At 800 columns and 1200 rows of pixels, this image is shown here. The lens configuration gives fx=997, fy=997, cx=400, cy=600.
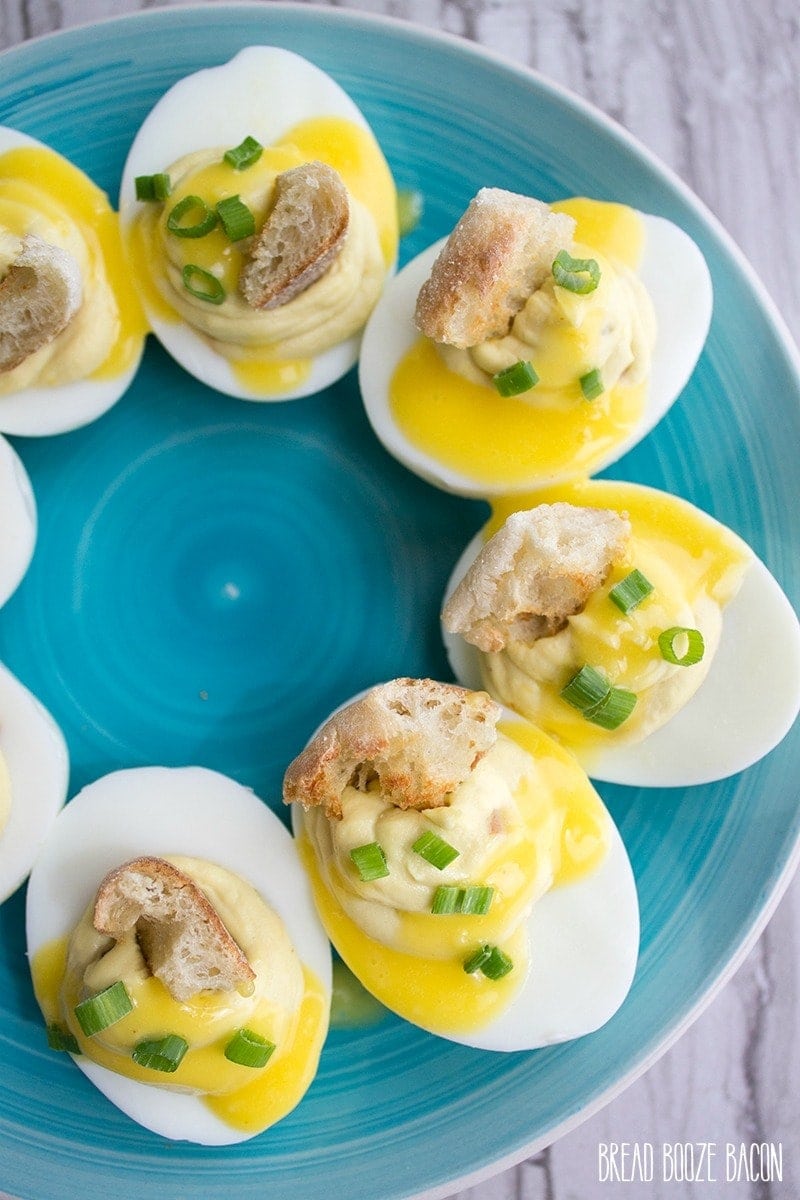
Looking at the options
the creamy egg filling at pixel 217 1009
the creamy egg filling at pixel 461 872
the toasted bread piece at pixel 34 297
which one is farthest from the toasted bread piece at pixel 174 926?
the toasted bread piece at pixel 34 297

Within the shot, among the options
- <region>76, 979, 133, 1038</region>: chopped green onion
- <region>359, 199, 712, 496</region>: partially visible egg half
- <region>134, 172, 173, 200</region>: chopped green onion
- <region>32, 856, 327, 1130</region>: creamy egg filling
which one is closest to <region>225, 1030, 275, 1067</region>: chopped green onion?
<region>32, 856, 327, 1130</region>: creamy egg filling

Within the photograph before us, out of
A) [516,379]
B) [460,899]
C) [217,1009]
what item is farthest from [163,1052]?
[516,379]

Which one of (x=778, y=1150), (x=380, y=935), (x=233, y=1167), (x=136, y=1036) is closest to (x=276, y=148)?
(x=380, y=935)

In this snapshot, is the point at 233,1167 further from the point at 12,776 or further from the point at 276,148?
the point at 276,148

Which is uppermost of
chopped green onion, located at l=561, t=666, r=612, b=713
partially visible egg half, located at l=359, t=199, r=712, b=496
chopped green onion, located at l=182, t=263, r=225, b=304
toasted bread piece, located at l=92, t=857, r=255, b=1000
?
chopped green onion, located at l=182, t=263, r=225, b=304

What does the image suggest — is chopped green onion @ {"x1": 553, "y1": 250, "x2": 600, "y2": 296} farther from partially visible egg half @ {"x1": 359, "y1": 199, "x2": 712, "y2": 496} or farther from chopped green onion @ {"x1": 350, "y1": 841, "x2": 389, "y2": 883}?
chopped green onion @ {"x1": 350, "y1": 841, "x2": 389, "y2": 883}

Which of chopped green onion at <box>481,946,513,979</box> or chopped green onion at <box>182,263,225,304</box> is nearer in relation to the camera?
chopped green onion at <box>481,946,513,979</box>

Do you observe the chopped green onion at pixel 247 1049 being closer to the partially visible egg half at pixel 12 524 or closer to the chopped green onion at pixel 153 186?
the partially visible egg half at pixel 12 524
